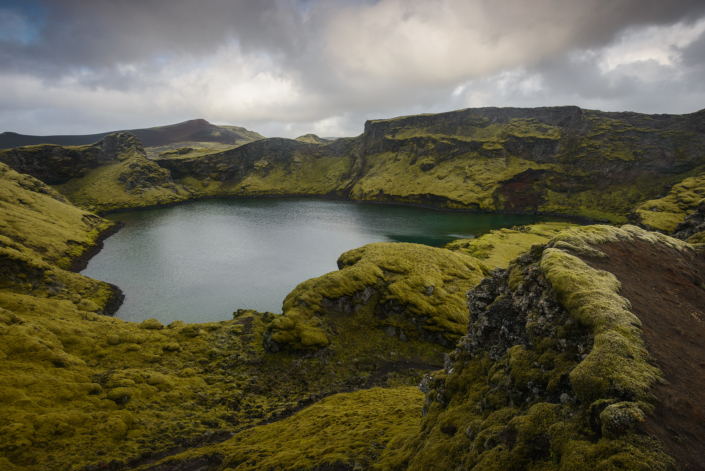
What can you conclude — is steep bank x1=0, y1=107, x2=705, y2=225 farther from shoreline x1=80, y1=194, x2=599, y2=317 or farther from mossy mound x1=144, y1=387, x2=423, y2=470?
mossy mound x1=144, y1=387, x2=423, y2=470

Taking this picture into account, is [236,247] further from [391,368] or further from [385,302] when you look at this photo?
[391,368]

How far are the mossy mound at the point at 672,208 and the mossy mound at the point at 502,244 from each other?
73.7 ft

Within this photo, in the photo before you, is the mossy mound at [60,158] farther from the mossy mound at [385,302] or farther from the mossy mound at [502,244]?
the mossy mound at [502,244]

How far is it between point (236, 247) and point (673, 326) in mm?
82465

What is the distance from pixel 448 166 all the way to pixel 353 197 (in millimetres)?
60359

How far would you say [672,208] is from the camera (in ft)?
296

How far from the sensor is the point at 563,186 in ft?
491

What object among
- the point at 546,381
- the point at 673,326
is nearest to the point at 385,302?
the point at 546,381

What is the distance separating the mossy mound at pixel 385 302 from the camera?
113 feet

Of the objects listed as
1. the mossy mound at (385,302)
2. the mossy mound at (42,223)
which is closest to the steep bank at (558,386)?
the mossy mound at (385,302)

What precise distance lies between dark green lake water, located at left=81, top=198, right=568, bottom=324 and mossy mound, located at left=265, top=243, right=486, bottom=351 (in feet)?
45.9

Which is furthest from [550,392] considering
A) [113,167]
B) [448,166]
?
[113,167]

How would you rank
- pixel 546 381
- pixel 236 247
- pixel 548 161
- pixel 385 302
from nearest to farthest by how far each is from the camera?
1. pixel 546 381
2. pixel 385 302
3. pixel 236 247
4. pixel 548 161

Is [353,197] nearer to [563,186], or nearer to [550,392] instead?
[563,186]
